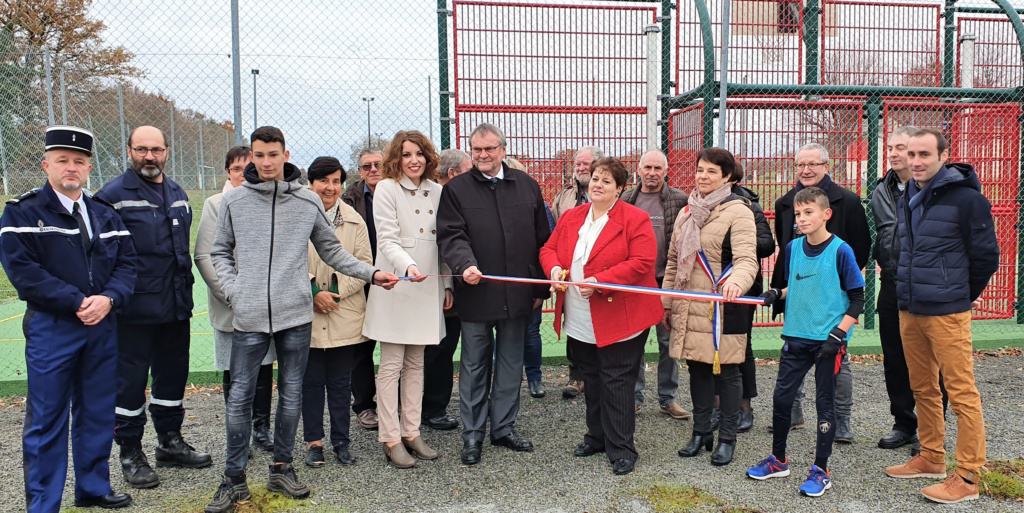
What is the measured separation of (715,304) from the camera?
405 centimetres

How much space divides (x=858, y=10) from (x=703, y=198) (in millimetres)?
4746

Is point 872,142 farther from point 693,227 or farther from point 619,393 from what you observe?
point 619,393

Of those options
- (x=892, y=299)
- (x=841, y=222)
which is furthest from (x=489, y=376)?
(x=892, y=299)

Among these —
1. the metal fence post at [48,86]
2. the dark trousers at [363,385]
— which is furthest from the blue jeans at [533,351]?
the metal fence post at [48,86]

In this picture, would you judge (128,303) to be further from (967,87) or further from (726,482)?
(967,87)

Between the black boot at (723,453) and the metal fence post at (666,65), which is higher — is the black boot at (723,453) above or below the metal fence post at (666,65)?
below

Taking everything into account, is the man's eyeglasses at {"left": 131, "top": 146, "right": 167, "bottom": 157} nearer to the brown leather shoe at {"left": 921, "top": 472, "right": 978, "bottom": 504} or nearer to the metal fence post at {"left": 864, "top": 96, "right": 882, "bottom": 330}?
the brown leather shoe at {"left": 921, "top": 472, "right": 978, "bottom": 504}

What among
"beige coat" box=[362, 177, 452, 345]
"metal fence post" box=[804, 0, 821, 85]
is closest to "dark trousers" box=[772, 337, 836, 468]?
"beige coat" box=[362, 177, 452, 345]

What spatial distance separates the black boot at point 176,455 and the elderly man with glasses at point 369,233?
1.12 meters

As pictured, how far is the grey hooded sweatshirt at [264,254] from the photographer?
3480 mm

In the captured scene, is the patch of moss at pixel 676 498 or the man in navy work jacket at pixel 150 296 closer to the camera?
the patch of moss at pixel 676 498

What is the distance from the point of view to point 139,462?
155 inches

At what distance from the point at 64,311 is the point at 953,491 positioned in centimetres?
456

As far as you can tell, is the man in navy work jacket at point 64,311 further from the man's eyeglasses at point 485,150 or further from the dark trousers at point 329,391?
the man's eyeglasses at point 485,150
